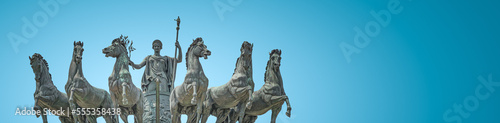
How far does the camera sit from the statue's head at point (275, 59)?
28.4 metres

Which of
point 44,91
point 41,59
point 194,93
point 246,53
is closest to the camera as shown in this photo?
point 194,93

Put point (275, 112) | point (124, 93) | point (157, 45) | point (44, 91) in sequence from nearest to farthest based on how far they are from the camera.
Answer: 1. point (124, 93)
2. point (44, 91)
3. point (275, 112)
4. point (157, 45)

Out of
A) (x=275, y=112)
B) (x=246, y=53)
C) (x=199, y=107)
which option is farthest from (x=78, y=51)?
(x=275, y=112)

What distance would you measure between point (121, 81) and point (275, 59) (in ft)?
18.0

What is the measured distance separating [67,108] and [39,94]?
1222 mm

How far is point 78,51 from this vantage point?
1067 inches

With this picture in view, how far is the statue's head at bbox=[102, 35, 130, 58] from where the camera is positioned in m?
27.2

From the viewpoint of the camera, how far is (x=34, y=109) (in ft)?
90.9

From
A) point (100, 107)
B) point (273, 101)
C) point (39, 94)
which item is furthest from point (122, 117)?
point (273, 101)

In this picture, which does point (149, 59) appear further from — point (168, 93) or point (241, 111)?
point (241, 111)

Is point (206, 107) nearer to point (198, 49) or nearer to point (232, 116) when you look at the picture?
point (232, 116)

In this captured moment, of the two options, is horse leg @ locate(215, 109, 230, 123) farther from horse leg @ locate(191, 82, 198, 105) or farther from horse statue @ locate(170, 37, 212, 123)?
horse leg @ locate(191, 82, 198, 105)

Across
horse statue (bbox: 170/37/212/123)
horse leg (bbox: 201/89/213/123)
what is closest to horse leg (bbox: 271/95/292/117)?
horse leg (bbox: 201/89/213/123)

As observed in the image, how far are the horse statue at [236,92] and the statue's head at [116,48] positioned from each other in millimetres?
3355
